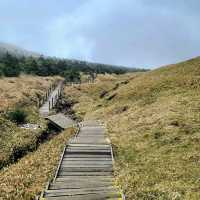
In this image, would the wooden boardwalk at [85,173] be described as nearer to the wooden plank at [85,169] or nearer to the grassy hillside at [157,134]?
the wooden plank at [85,169]

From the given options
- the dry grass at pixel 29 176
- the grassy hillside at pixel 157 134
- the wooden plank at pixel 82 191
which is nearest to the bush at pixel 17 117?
the grassy hillside at pixel 157 134

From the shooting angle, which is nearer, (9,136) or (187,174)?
(187,174)

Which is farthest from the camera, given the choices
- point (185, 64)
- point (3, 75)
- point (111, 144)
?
point (3, 75)

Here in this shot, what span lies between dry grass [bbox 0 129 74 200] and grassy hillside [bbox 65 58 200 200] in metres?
3.90

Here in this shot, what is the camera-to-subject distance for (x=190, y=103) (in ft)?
124

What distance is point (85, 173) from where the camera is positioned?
2014 cm

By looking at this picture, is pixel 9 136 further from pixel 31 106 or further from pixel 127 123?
pixel 31 106

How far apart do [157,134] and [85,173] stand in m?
9.78

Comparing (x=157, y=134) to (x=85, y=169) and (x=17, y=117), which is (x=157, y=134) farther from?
(x=17, y=117)

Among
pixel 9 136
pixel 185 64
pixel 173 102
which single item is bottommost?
A: pixel 9 136

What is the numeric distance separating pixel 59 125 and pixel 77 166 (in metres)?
18.3

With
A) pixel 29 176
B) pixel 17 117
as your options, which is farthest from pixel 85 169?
pixel 17 117

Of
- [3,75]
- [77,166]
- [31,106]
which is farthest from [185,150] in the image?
[3,75]

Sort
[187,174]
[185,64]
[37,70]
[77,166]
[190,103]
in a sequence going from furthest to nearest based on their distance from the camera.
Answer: [37,70] < [185,64] < [190,103] < [77,166] < [187,174]
